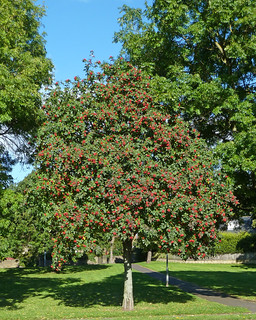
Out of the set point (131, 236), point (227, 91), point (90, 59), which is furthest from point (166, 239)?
point (90, 59)

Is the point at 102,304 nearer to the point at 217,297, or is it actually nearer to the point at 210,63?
the point at 217,297

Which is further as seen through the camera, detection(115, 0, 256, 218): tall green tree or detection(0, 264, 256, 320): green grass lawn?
detection(115, 0, 256, 218): tall green tree

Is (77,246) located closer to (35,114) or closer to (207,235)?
(207,235)

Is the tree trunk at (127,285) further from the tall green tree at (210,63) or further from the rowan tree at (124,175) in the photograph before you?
A: the tall green tree at (210,63)

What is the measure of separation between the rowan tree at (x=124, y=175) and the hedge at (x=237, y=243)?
30201mm

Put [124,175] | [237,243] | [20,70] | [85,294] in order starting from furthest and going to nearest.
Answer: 1. [237,243]
2. [85,294]
3. [20,70]
4. [124,175]

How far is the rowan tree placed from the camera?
11.9 meters

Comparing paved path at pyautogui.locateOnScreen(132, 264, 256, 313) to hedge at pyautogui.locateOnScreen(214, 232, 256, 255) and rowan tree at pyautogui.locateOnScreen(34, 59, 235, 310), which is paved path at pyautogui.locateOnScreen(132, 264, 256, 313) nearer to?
rowan tree at pyautogui.locateOnScreen(34, 59, 235, 310)

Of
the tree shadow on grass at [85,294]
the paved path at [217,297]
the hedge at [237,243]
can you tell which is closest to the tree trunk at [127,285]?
the tree shadow on grass at [85,294]

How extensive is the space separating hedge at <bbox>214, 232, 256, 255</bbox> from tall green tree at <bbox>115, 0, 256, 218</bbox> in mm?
25922

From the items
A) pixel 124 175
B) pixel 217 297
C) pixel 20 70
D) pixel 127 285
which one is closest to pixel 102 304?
pixel 127 285

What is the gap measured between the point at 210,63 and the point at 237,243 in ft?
98.9

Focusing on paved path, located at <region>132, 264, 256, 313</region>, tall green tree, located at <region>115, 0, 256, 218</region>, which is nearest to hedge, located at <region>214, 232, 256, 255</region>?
paved path, located at <region>132, 264, 256, 313</region>

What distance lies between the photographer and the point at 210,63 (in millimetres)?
17172
